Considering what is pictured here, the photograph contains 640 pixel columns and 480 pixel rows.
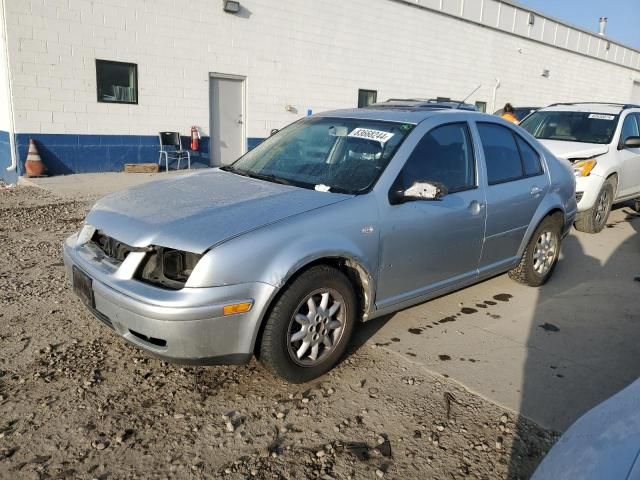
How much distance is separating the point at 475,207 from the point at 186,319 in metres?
2.39

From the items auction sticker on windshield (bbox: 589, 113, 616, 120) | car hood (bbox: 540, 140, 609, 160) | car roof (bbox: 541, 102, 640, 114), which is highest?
car roof (bbox: 541, 102, 640, 114)

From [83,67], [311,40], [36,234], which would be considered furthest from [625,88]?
[36,234]

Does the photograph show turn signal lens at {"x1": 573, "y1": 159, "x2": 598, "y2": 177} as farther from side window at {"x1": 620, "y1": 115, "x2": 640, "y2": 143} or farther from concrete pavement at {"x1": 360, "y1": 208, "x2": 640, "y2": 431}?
concrete pavement at {"x1": 360, "y1": 208, "x2": 640, "y2": 431}

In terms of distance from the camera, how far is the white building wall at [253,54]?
10.2m

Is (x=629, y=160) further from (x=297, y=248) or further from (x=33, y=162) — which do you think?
(x=33, y=162)

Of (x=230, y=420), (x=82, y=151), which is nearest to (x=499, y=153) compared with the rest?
(x=230, y=420)

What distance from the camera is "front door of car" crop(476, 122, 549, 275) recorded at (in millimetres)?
4297

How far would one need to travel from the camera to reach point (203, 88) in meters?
12.4

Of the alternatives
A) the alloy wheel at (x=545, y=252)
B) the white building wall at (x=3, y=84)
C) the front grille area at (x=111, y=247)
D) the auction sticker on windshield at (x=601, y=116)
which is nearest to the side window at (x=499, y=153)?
the alloy wheel at (x=545, y=252)

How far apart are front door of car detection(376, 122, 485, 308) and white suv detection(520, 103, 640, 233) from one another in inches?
156

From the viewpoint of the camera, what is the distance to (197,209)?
10.2 ft

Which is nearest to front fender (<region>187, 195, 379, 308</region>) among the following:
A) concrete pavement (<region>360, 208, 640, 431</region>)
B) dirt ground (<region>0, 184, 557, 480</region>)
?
dirt ground (<region>0, 184, 557, 480</region>)

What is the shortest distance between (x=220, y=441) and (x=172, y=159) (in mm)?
10399

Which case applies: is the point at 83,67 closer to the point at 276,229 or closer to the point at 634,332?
the point at 276,229
